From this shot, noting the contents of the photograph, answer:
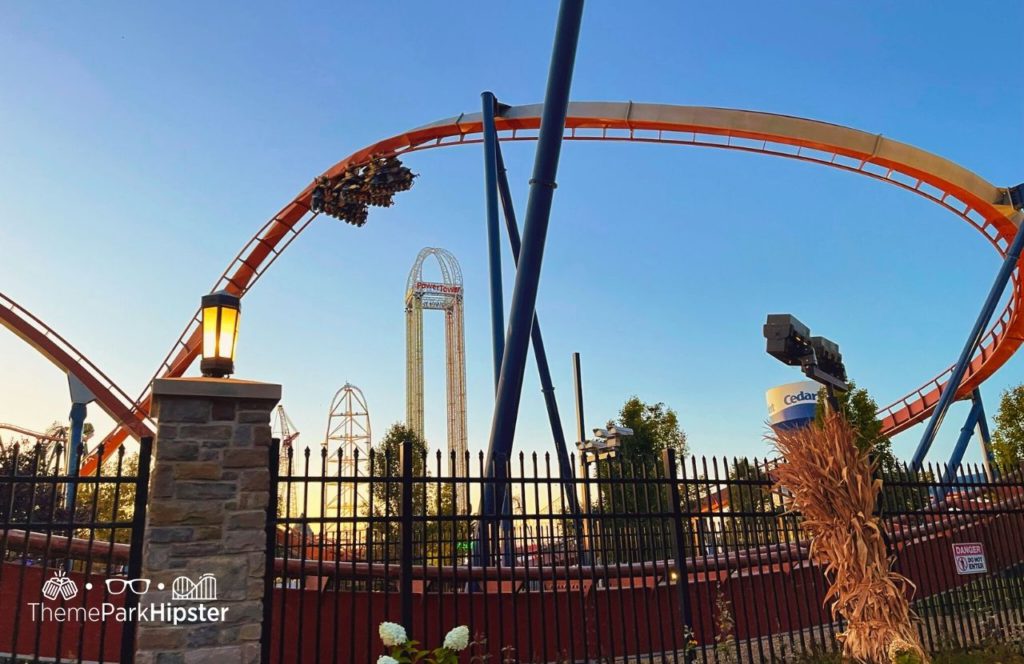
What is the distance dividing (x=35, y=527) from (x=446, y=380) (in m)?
47.9

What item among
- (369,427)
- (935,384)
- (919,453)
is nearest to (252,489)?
(919,453)

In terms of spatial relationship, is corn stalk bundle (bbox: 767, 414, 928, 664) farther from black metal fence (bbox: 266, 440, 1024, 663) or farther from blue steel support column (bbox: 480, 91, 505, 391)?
blue steel support column (bbox: 480, 91, 505, 391)

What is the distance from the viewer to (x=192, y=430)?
4.46 meters

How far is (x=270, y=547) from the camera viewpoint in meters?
4.52

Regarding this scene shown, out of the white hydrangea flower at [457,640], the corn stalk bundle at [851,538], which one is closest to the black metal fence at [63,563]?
the white hydrangea flower at [457,640]

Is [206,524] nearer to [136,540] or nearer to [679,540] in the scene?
[136,540]

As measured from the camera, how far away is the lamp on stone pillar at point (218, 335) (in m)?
4.80

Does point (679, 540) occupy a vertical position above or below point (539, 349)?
below

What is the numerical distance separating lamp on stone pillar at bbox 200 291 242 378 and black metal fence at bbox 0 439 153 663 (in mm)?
604

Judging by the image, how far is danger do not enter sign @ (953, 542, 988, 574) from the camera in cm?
720

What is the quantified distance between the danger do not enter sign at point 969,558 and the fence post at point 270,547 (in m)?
6.43

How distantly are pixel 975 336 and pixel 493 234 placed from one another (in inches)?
471

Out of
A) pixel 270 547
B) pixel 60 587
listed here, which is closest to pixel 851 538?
pixel 270 547

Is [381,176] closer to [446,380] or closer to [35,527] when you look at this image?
[35,527]
